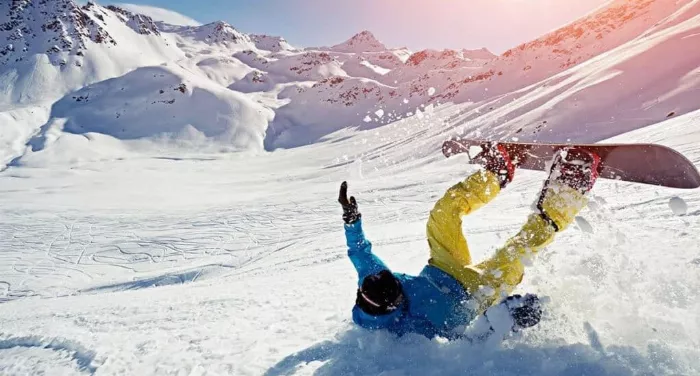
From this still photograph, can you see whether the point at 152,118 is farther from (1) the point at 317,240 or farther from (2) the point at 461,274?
(2) the point at 461,274

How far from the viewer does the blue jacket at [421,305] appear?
8.80 feet

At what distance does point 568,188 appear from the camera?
112 inches

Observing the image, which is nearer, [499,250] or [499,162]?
[499,250]

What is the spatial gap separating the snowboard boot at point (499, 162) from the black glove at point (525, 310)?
91 centimetres

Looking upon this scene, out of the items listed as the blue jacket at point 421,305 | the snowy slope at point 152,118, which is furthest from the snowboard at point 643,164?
the snowy slope at point 152,118

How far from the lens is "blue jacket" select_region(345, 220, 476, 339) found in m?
2.68

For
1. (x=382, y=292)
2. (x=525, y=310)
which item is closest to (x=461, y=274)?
(x=525, y=310)

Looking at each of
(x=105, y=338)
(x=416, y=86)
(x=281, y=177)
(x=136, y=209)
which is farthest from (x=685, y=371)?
(x=416, y=86)

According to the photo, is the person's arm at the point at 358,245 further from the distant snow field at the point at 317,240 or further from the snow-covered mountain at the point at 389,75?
the snow-covered mountain at the point at 389,75

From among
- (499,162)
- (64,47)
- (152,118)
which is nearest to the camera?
(499,162)

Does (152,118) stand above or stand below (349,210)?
below

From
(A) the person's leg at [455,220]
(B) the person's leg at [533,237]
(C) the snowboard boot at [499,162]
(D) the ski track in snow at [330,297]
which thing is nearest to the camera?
(D) the ski track in snow at [330,297]

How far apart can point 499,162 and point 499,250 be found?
0.70 meters

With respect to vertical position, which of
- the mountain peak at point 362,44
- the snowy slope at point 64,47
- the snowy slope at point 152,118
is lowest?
the snowy slope at point 152,118
